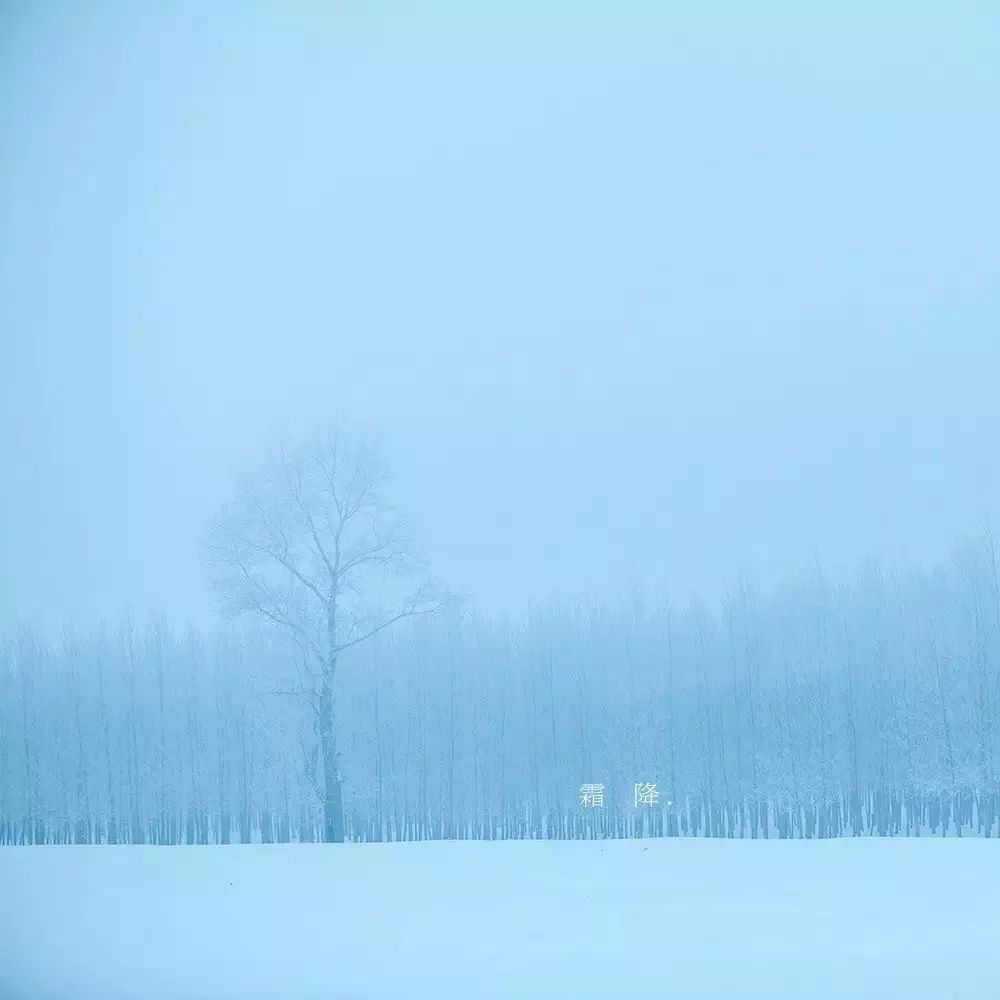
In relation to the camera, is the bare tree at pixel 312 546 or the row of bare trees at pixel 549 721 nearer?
the bare tree at pixel 312 546

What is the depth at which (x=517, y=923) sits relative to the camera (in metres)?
7.30

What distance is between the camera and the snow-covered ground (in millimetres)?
5922

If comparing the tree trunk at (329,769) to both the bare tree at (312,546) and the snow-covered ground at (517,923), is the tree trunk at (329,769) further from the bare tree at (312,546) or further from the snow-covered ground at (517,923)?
the snow-covered ground at (517,923)

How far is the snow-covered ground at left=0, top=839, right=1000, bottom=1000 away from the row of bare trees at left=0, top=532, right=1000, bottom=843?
6269 mm

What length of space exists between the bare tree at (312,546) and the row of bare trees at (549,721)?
3.44 ft

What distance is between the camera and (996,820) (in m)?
16.3

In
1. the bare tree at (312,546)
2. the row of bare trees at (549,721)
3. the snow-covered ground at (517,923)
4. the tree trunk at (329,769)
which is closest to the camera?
the snow-covered ground at (517,923)

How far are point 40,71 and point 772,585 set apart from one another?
15784 millimetres

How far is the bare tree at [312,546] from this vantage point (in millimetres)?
14648

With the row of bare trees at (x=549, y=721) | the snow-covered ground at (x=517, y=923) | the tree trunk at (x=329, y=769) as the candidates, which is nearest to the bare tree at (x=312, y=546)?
the tree trunk at (x=329, y=769)

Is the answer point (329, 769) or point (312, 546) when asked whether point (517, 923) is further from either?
point (312, 546)

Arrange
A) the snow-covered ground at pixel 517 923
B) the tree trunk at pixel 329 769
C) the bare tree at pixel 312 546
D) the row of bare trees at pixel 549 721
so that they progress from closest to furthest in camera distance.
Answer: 1. the snow-covered ground at pixel 517 923
2. the tree trunk at pixel 329 769
3. the bare tree at pixel 312 546
4. the row of bare trees at pixel 549 721

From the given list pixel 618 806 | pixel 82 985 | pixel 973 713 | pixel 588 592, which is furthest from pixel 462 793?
pixel 82 985

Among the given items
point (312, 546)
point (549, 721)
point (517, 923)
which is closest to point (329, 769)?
point (312, 546)
